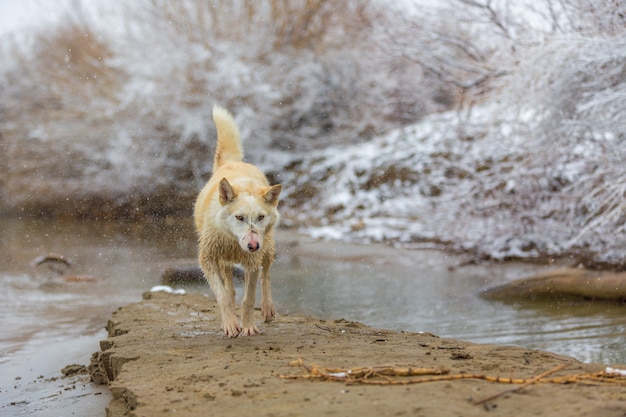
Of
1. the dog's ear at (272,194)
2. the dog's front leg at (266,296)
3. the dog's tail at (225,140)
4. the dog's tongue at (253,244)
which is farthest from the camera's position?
the dog's tail at (225,140)

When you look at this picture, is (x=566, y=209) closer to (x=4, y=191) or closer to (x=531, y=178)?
(x=531, y=178)

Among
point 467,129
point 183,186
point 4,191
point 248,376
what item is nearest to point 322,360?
point 248,376

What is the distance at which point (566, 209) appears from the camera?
10250mm

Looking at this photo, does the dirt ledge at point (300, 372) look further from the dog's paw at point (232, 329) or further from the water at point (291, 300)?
the water at point (291, 300)

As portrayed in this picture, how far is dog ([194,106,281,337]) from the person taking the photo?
443 centimetres

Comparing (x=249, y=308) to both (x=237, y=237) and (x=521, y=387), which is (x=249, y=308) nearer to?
(x=237, y=237)

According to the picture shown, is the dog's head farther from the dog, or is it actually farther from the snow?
the snow

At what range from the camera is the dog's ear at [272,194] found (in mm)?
4520

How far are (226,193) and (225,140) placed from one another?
4.60 feet

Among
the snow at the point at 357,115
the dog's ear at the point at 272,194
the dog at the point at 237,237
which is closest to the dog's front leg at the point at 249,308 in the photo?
the dog at the point at 237,237

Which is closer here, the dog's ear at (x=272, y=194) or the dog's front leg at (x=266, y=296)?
the dog's ear at (x=272, y=194)

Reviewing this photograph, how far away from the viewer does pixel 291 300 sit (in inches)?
331

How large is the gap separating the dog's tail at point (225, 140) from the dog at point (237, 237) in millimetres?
568

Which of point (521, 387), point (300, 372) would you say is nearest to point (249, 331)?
point (300, 372)
